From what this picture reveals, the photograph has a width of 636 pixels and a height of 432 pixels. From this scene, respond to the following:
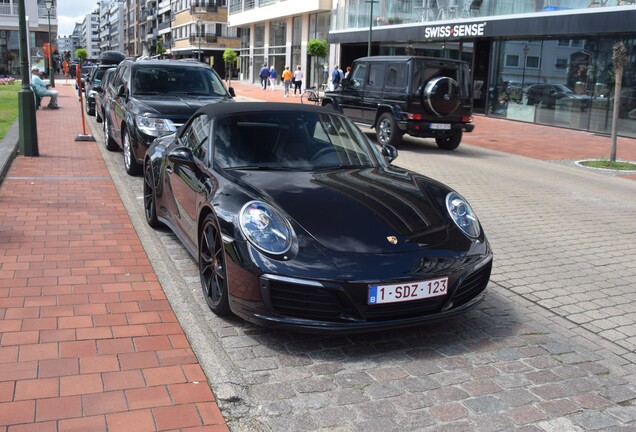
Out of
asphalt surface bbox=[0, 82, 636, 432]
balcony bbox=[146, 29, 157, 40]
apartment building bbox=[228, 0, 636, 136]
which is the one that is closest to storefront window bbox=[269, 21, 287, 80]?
apartment building bbox=[228, 0, 636, 136]

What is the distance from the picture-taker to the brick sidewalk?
3.15m

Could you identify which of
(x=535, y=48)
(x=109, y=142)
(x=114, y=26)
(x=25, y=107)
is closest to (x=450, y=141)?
(x=109, y=142)

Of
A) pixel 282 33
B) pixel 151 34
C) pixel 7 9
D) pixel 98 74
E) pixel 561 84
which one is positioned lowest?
pixel 98 74

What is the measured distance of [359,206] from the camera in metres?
4.30

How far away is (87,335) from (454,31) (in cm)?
2438

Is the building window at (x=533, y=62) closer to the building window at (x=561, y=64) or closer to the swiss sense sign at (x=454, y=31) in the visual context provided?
the building window at (x=561, y=64)

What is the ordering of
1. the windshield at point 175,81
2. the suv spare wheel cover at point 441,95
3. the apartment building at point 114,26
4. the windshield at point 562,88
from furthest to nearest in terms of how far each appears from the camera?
1. the apartment building at point 114,26
2. the windshield at point 562,88
3. the suv spare wheel cover at point 441,95
4. the windshield at point 175,81

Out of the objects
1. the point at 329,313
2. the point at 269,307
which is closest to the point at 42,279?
the point at 269,307

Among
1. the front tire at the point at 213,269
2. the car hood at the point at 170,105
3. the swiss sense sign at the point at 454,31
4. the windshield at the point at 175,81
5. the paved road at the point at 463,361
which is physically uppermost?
the swiss sense sign at the point at 454,31

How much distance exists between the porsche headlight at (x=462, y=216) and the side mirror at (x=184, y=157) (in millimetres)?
2012

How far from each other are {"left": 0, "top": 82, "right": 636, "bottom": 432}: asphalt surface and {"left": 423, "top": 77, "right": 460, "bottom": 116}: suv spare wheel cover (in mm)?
8233

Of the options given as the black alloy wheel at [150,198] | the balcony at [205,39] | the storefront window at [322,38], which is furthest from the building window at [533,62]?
the balcony at [205,39]

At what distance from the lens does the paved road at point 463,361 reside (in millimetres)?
3250

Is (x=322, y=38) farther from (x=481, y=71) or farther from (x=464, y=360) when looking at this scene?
(x=464, y=360)
